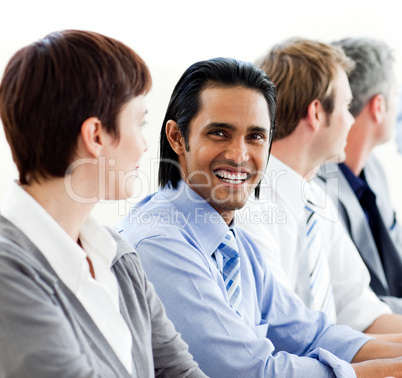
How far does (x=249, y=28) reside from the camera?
2.94 metres

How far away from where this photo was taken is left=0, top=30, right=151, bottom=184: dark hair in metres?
0.95

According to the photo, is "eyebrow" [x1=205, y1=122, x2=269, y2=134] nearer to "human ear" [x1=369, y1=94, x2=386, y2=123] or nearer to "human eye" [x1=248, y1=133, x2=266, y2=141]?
"human eye" [x1=248, y1=133, x2=266, y2=141]

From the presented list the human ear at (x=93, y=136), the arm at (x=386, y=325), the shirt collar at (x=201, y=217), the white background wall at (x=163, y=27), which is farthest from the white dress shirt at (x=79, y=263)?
the arm at (x=386, y=325)

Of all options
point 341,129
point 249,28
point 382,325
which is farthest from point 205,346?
point 249,28

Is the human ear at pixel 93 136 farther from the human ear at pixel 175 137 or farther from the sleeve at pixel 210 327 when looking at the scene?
the human ear at pixel 175 137

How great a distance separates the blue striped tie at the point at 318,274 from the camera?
1998 mm

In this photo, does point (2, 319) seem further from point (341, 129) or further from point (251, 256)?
point (341, 129)

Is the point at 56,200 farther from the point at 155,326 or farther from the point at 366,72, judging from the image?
the point at 366,72

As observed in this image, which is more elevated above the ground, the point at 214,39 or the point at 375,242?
the point at 214,39

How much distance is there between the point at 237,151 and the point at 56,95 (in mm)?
720

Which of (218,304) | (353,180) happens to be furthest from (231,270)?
(353,180)

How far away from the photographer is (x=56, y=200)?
1.00 metres

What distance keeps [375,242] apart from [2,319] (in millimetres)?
2137

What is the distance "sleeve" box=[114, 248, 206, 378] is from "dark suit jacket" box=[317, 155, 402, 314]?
143 cm
